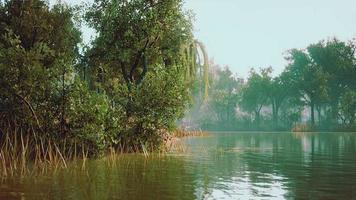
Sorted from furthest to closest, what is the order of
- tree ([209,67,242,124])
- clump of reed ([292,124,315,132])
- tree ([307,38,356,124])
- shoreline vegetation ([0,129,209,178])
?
tree ([209,67,242,124]), tree ([307,38,356,124]), clump of reed ([292,124,315,132]), shoreline vegetation ([0,129,209,178])

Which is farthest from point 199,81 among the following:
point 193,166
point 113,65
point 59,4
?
point 193,166

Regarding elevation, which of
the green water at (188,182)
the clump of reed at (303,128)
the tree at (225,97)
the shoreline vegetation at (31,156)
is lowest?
the green water at (188,182)

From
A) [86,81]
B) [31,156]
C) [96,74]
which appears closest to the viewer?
[31,156]

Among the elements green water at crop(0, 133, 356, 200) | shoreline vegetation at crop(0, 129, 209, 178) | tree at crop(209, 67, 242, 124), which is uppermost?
tree at crop(209, 67, 242, 124)

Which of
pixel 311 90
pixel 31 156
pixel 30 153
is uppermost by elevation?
pixel 311 90

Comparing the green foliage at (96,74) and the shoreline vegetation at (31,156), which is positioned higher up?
the green foliage at (96,74)

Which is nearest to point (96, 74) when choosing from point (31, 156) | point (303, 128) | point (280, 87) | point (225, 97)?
point (31, 156)

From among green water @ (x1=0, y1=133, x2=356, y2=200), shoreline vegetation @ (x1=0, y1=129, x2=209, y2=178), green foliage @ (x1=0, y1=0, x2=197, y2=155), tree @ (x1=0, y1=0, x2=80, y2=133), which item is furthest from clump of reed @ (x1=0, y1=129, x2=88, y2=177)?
green water @ (x1=0, y1=133, x2=356, y2=200)

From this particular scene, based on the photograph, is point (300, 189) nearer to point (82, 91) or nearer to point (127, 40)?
point (82, 91)

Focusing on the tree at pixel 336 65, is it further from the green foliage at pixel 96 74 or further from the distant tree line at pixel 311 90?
the green foliage at pixel 96 74

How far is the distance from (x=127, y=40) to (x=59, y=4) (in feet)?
20.5

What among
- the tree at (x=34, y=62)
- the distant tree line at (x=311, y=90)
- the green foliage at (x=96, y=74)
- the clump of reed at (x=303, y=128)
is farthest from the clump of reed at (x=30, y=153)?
the clump of reed at (x=303, y=128)

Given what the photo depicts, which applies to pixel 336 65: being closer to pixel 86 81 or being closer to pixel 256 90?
Answer: pixel 256 90

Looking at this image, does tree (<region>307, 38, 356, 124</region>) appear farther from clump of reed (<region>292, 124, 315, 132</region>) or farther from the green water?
the green water
